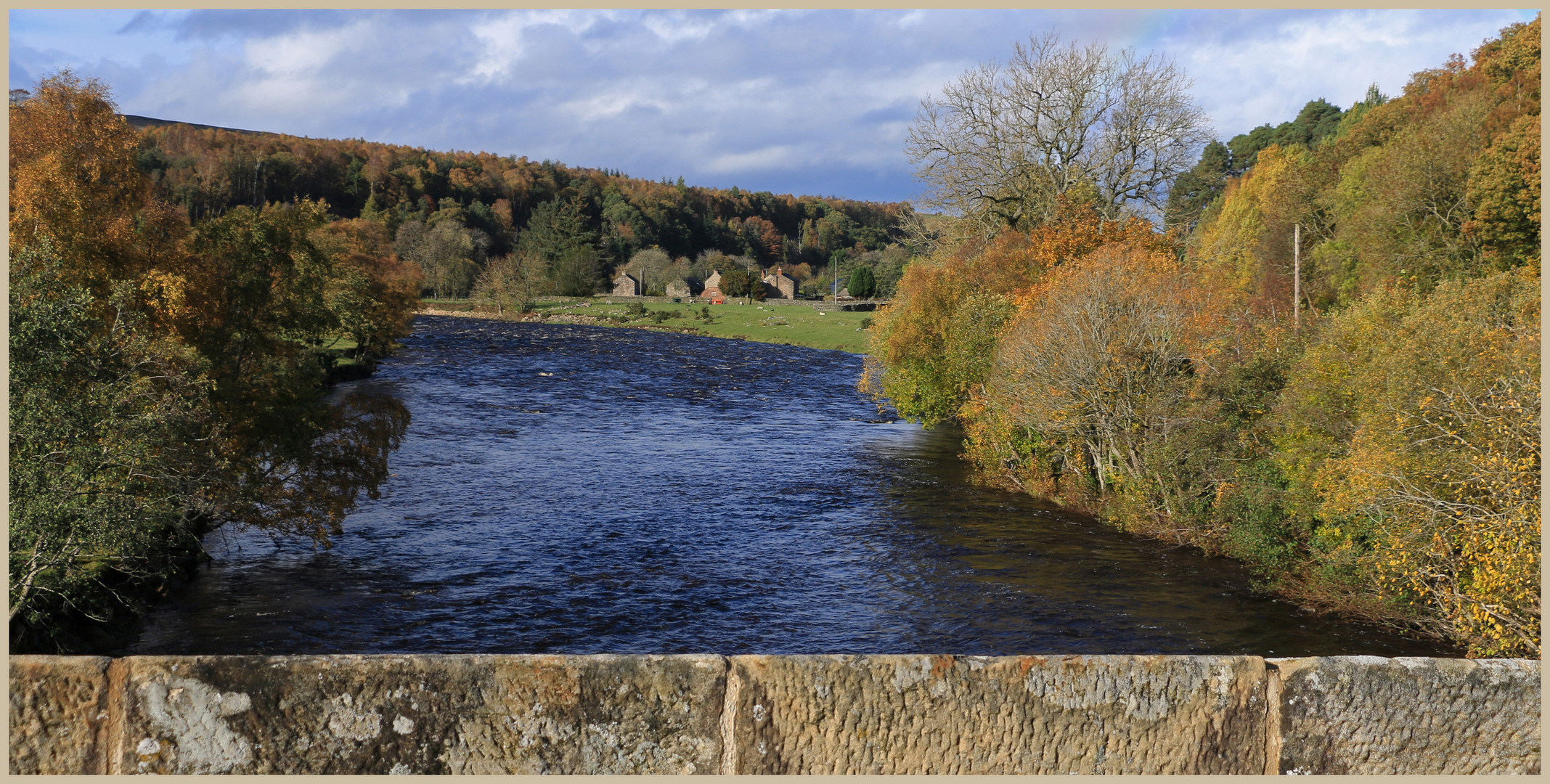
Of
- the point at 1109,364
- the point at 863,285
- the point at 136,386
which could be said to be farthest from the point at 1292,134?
the point at 136,386

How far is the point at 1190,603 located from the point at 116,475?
58.6 ft

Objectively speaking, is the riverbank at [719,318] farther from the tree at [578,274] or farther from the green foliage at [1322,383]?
the green foliage at [1322,383]

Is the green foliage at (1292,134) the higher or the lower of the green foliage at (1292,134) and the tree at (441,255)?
the higher

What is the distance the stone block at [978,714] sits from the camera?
443 cm

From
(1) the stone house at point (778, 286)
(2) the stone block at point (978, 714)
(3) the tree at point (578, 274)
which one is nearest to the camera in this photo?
(2) the stone block at point (978, 714)

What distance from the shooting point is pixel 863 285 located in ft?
414

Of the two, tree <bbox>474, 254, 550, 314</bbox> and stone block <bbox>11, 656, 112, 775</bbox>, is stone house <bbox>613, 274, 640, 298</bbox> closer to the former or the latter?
tree <bbox>474, 254, 550, 314</bbox>

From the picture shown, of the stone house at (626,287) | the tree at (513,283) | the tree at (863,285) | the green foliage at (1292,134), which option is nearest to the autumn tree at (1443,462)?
the green foliage at (1292,134)

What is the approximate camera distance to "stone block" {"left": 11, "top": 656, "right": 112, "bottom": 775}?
13.7 ft

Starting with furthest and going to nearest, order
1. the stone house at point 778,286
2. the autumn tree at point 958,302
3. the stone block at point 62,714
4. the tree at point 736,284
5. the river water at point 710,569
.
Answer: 1. the stone house at point 778,286
2. the tree at point 736,284
3. the autumn tree at point 958,302
4. the river water at point 710,569
5. the stone block at point 62,714

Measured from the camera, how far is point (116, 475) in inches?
489

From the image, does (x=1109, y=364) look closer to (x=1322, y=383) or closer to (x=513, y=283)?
(x=1322, y=383)

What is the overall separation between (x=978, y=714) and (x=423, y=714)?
2571 millimetres

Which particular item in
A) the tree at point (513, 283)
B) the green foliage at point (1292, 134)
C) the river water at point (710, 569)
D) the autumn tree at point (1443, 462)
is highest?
the green foliage at point (1292, 134)
